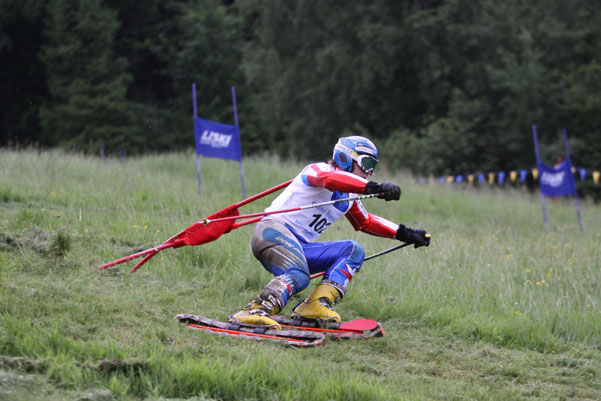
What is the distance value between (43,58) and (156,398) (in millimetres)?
28508

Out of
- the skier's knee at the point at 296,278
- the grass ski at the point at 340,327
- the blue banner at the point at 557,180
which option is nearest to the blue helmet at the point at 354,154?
the skier's knee at the point at 296,278

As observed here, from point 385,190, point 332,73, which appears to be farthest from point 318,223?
point 332,73

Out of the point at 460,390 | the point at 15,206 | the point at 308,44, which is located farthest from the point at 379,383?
the point at 308,44

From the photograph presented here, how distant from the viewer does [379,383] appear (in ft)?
16.9

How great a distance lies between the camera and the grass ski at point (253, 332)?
19.0 ft

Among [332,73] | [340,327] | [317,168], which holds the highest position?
[332,73]

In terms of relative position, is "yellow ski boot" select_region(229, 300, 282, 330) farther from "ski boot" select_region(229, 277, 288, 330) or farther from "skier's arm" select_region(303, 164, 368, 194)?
"skier's arm" select_region(303, 164, 368, 194)

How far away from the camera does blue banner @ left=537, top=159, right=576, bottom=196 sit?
1564cm

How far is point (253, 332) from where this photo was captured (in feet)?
19.2

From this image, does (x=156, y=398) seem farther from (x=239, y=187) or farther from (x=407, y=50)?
(x=407, y=50)

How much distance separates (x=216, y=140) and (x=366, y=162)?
6800 millimetres

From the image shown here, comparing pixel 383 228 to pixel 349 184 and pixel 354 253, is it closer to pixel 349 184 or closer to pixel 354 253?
pixel 354 253

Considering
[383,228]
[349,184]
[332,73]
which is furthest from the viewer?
[332,73]

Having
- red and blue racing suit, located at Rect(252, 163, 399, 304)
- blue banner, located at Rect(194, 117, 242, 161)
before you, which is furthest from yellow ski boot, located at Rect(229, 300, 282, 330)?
blue banner, located at Rect(194, 117, 242, 161)
